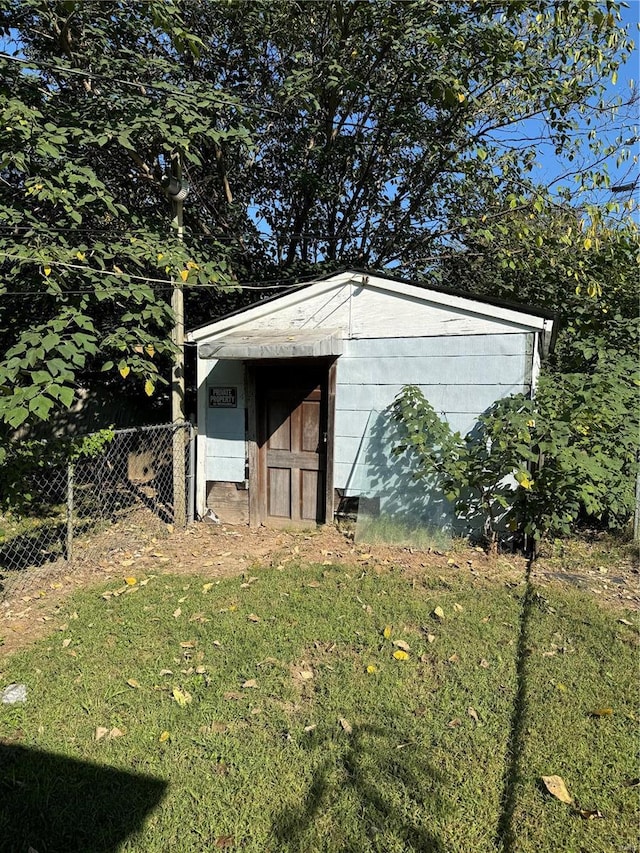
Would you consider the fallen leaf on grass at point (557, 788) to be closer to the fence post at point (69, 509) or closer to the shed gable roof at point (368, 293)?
the shed gable roof at point (368, 293)

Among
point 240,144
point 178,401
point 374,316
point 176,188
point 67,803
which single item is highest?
point 240,144

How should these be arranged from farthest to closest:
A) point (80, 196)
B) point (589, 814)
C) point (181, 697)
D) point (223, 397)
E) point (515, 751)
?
point (223, 397) → point (80, 196) → point (181, 697) → point (515, 751) → point (589, 814)

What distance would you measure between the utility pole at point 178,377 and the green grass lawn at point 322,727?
2.18 m

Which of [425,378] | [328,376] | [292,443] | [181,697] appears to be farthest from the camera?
[292,443]

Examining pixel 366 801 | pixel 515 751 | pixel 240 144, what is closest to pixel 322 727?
pixel 366 801

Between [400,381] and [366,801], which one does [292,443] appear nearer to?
[400,381]

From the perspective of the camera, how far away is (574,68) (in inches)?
255

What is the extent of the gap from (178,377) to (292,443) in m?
1.57

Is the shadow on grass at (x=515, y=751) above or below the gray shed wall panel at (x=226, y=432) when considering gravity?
below

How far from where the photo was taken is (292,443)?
20.0ft

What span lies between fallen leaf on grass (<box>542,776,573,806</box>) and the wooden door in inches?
153

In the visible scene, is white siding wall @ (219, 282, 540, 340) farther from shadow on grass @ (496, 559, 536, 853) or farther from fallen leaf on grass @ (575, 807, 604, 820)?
fallen leaf on grass @ (575, 807, 604, 820)

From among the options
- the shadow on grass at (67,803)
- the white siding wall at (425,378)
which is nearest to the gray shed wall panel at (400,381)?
the white siding wall at (425,378)

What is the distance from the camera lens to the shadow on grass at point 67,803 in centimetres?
193
